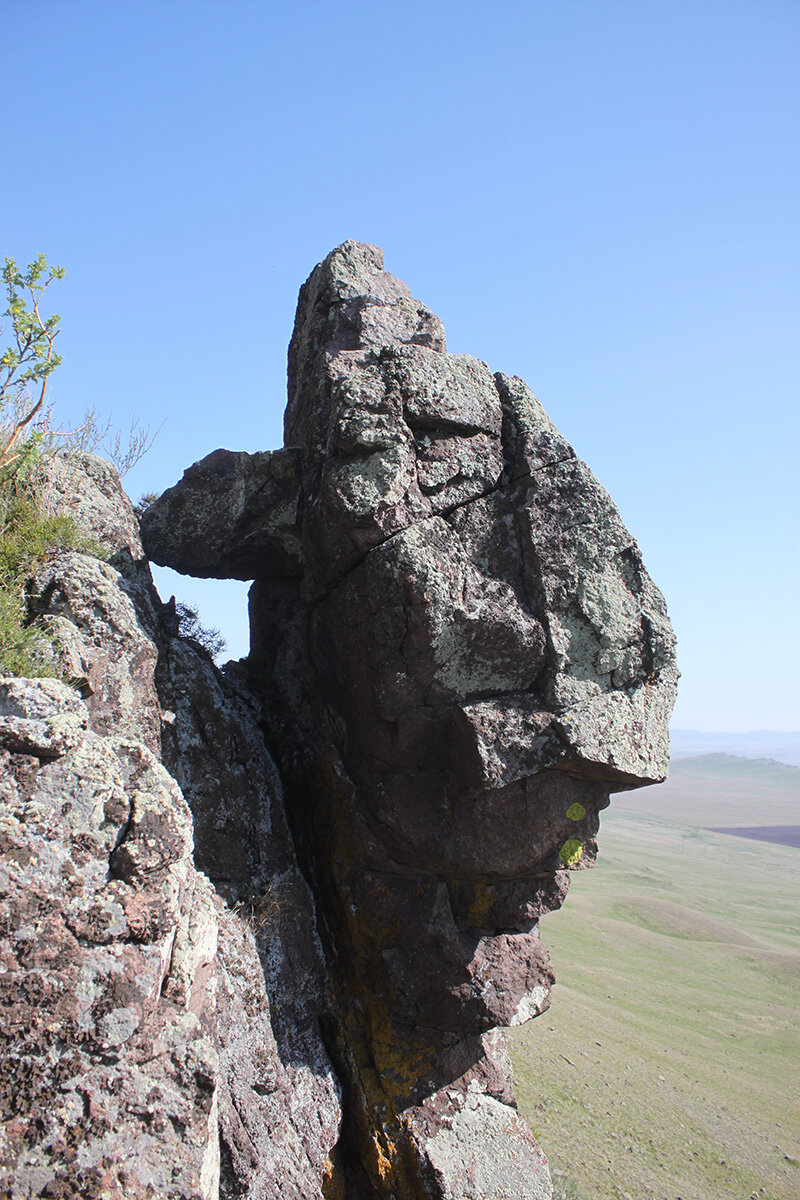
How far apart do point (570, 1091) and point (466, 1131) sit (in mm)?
8567

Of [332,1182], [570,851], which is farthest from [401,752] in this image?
[332,1182]

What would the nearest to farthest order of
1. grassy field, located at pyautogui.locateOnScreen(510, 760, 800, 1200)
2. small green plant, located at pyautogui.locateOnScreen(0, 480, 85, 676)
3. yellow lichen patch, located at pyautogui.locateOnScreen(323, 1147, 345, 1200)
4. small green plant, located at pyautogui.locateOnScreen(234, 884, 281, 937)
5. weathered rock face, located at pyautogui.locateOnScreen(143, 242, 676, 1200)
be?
small green plant, located at pyautogui.locateOnScreen(0, 480, 85, 676)
yellow lichen patch, located at pyautogui.locateOnScreen(323, 1147, 345, 1200)
weathered rock face, located at pyautogui.locateOnScreen(143, 242, 676, 1200)
small green plant, located at pyautogui.locateOnScreen(234, 884, 281, 937)
grassy field, located at pyautogui.locateOnScreen(510, 760, 800, 1200)

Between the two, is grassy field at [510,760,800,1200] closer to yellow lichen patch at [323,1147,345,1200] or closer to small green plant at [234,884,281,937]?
yellow lichen patch at [323,1147,345,1200]

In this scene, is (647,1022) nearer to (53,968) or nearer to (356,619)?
(356,619)

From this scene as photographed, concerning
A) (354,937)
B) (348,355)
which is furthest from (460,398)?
(354,937)

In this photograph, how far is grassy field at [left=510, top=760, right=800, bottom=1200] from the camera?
520 inches

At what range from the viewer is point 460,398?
895cm

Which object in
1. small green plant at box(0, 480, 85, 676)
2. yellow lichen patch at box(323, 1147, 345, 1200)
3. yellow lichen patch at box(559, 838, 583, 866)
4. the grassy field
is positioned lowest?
the grassy field

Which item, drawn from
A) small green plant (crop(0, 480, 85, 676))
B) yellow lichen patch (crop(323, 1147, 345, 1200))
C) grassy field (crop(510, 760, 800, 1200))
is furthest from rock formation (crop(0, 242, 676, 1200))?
grassy field (crop(510, 760, 800, 1200))

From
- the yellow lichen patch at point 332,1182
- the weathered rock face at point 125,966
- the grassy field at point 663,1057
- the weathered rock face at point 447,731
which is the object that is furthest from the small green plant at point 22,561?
the grassy field at point 663,1057

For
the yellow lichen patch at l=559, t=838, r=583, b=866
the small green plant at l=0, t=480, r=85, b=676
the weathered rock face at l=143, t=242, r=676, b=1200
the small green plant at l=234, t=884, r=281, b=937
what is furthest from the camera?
the small green plant at l=234, t=884, r=281, b=937

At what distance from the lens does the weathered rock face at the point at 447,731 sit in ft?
26.4

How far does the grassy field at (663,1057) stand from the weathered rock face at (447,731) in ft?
17.4

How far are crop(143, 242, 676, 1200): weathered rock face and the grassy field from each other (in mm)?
5296
